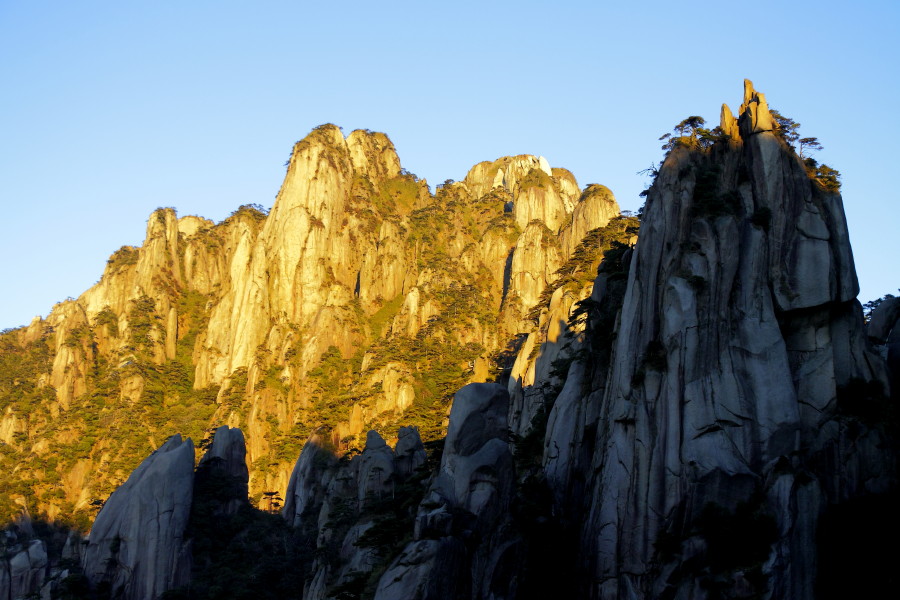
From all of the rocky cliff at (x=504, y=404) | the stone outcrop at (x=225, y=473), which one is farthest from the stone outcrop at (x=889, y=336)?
the stone outcrop at (x=225, y=473)

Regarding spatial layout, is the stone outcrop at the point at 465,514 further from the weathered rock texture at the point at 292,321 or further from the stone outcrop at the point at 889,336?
the weathered rock texture at the point at 292,321

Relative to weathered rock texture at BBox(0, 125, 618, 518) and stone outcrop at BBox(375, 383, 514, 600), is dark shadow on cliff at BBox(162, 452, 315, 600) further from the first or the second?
stone outcrop at BBox(375, 383, 514, 600)

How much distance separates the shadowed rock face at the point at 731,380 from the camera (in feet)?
109

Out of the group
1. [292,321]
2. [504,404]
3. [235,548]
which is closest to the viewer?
[504,404]

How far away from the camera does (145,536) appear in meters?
55.0

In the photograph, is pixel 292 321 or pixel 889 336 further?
pixel 292 321

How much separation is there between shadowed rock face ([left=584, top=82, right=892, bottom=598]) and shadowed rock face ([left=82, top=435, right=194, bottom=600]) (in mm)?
28178

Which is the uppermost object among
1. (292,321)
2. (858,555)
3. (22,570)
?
(292,321)

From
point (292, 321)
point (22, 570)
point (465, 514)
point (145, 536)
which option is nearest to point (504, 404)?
point (465, 514)

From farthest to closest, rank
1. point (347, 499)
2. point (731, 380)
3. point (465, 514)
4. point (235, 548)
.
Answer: point (347, 499) → point (235, 548) → point (465, 514) → point (731, 380)

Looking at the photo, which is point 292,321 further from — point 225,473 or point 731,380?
point 731,380

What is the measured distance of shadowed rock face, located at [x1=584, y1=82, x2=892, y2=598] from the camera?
33.3 m

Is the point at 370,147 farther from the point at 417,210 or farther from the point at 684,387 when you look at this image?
the point at 684,387

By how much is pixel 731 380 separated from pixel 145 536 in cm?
3579
